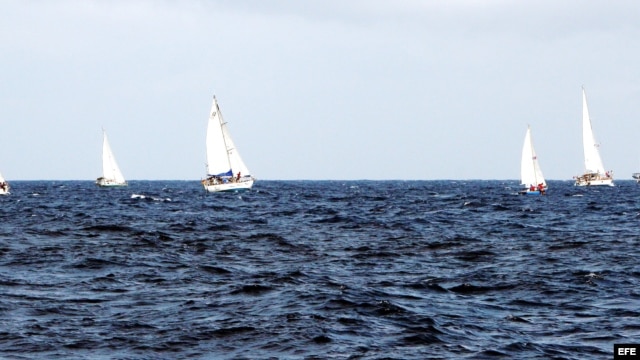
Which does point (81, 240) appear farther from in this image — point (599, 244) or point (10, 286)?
point (599, 244)

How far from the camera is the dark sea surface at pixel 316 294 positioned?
680 inches

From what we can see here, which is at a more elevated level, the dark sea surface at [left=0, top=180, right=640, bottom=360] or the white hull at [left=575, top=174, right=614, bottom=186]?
the white hull at [left=575, top=174, right=614, bottom=186]

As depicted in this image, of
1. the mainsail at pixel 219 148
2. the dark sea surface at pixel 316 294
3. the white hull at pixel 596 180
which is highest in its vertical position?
the mainsail at pixel 219 148

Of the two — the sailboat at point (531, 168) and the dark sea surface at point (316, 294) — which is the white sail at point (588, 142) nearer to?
the sailboat at point (531, 168)

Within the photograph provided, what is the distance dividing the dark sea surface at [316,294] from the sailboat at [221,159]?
58741mm

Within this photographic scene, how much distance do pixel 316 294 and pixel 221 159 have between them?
81222 mm

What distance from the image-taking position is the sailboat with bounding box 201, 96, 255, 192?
103 metres

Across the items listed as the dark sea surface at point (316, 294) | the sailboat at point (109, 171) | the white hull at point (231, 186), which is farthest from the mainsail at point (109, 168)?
the dark sea surface at point (316, 294)

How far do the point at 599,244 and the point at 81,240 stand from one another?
73.7 ft

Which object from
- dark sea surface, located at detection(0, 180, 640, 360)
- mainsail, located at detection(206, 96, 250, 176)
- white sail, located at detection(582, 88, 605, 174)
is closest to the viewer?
dark sea surface, located at detection(0, 180, 640, 360)

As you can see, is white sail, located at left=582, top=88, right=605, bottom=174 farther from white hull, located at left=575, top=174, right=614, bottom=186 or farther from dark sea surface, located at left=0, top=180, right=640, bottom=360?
dark sea surface, located at left=0, top=180, right=640, bottom=360

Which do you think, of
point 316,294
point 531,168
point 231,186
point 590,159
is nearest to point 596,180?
point 590,159

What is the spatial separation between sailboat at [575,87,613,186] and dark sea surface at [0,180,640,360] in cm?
8747

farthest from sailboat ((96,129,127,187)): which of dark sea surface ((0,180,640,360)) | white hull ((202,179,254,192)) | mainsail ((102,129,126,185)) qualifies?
dark sea surface ((0,180,640,360))
